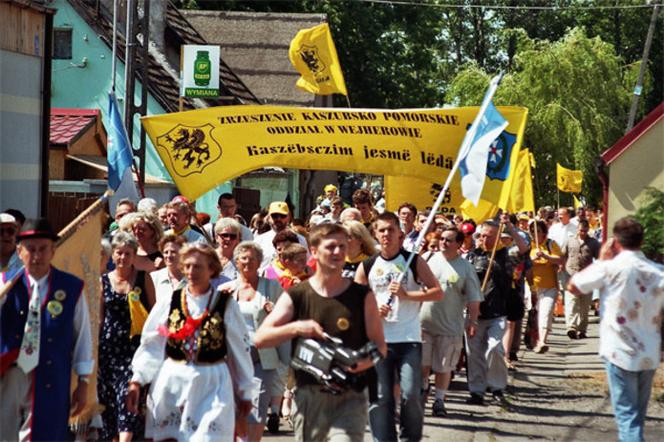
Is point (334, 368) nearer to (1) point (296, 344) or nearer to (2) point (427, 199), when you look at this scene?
(1) point (296, 344)

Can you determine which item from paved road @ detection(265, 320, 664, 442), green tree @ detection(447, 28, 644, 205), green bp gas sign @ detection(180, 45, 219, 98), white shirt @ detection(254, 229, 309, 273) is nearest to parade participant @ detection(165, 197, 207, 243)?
white shirt @ detection(254, 229, 309, 273)

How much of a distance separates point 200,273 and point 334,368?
112 centimetres

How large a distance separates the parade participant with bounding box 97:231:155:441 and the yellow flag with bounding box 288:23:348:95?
39.9 feet

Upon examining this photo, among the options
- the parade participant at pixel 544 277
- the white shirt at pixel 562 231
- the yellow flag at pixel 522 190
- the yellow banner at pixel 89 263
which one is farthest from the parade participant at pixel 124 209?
the white shirt at pixel 562 231

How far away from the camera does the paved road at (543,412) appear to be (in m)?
11.8

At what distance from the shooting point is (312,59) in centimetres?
2169

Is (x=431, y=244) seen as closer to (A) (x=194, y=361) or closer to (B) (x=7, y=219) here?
(B) (x=7, y=219)

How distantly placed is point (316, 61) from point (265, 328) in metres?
14.5

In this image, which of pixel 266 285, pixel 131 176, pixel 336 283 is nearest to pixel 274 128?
pixel 131 176

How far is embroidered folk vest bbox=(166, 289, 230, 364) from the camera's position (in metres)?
7.93

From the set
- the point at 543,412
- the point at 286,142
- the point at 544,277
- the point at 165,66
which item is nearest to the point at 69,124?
the point at 165,66

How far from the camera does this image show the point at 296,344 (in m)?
7.51

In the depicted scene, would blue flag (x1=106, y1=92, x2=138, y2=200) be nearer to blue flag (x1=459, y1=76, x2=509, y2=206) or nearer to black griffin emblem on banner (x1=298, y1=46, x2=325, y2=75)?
blue flag (x1=459, y1=76, x2=509, y2=206)

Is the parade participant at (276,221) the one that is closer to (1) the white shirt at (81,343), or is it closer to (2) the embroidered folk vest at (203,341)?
(2) the embroidered folk vest at (203,341)
